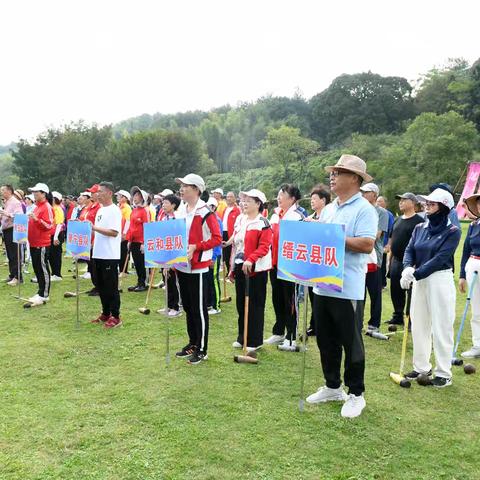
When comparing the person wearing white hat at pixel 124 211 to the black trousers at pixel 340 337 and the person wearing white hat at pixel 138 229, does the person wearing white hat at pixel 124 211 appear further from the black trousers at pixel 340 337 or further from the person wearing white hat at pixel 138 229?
the black trousers at pixel 340 337

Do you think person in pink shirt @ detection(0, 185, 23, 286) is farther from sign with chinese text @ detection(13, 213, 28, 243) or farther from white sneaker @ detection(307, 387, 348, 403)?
white sneaker @ detection(307, 387, 348, 403)

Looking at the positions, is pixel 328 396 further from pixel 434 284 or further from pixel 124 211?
pixel 124 211

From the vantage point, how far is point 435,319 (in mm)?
5090

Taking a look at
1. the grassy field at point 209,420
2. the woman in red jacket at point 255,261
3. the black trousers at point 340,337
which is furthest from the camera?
the woman in red jacket at point 255,261

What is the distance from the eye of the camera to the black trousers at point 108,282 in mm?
7199

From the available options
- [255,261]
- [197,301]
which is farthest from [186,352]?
[255,261]

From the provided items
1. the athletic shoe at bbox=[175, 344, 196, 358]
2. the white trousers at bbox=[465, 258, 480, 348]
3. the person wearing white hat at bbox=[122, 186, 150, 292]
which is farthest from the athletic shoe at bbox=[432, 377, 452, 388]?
the person wearing white hat at bbox=[122, 186, 150, 292]

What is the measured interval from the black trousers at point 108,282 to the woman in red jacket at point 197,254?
6.41ft

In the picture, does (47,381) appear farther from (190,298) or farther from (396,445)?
(396,445)

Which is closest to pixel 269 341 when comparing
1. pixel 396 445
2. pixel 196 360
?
pixel 196 360

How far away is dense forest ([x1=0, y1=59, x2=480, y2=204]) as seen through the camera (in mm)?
36188

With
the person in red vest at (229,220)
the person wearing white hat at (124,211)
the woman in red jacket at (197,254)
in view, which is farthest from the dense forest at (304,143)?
the woman in red jacket at (197,254)

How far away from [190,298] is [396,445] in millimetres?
2900

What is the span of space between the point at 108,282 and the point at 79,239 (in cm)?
89
